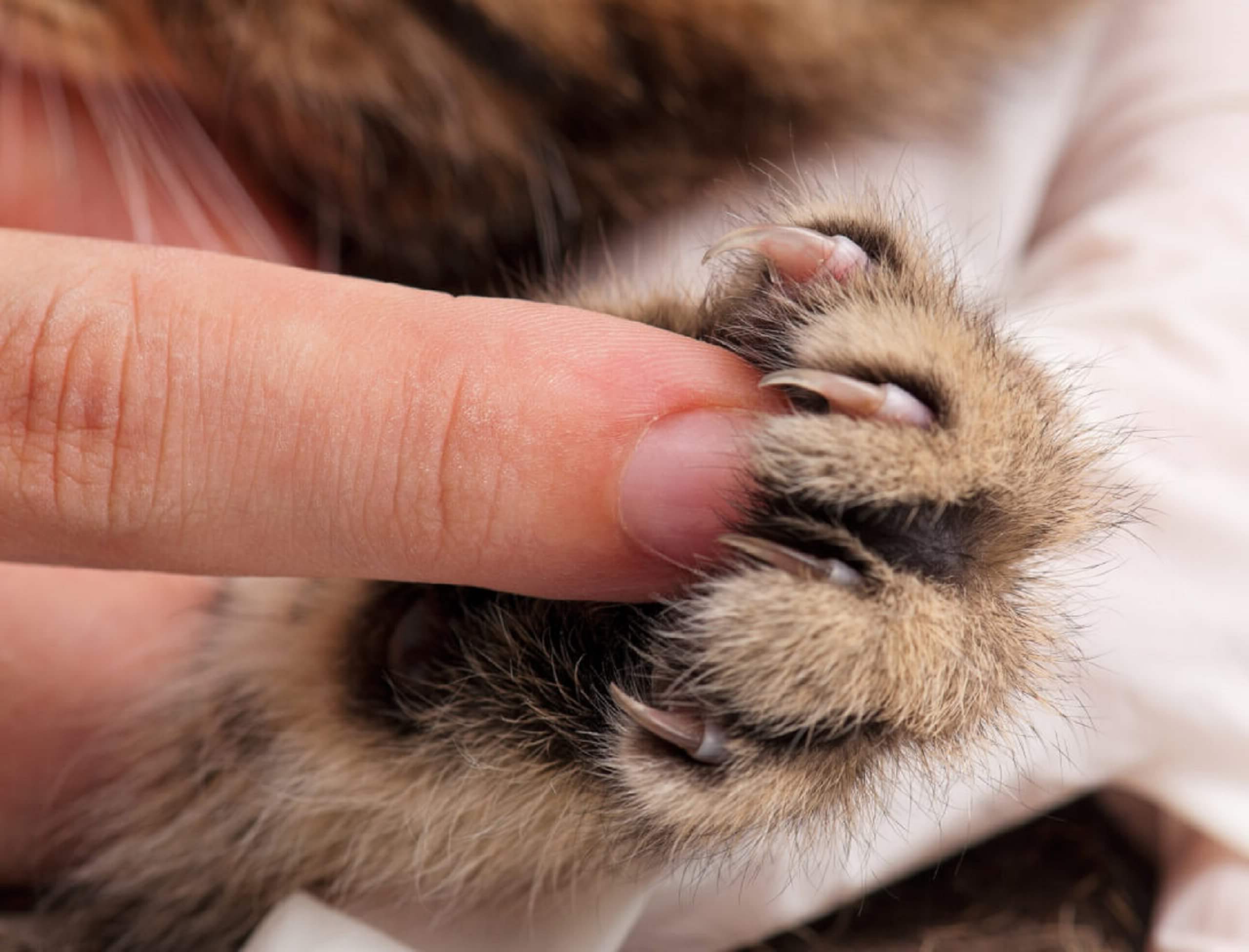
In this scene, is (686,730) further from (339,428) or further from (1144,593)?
(1144,593)

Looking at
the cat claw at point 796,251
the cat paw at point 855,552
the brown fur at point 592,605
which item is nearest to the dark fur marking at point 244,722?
the brown fur at point 592,605

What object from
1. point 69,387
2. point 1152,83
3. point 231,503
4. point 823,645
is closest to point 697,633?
point 823,645

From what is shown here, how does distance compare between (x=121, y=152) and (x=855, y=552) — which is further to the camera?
(x=121, y=152)

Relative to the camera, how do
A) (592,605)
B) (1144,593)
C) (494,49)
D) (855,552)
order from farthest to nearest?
(494,49)
(1144,593)
(592,605)
(855,552)

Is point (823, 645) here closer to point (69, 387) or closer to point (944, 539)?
point (944, 539)

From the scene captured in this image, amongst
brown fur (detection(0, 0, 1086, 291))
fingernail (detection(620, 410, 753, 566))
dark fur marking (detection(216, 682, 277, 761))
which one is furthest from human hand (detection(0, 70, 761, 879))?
brown fur (detection(0, 0, 1086, 291))

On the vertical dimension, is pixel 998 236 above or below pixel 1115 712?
above

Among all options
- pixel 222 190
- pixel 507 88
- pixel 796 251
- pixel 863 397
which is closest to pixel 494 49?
pixel 507 88

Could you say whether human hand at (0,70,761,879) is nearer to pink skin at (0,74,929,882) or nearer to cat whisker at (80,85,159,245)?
pink skin at (0,74,929,882)
